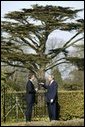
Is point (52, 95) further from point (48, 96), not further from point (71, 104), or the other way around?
point (71, 104)

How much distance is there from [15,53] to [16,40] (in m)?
1.63

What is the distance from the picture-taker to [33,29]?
31469 mm

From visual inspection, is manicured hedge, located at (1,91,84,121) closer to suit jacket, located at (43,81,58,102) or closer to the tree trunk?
suit jacket, located at (43,81,58,102)

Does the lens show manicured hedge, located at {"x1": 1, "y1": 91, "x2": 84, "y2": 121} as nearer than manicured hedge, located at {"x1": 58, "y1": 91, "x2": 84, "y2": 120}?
Yes

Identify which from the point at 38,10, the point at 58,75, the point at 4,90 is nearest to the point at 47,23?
the point at 38,10

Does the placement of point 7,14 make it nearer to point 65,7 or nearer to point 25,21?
point 25,21

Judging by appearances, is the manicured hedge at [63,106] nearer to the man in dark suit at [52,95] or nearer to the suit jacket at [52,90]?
the man in dark suit at [52,95]

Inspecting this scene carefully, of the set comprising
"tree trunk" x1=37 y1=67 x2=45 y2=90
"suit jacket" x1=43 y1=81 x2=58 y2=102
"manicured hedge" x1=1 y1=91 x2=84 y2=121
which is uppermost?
"tree trunk" x1=37 y1=67 x2=45 y2=90

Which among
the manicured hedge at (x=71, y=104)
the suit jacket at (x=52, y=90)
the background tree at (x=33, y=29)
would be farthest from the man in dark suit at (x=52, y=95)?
the background tree at (x=33, y=29)

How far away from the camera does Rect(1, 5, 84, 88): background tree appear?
30.8m

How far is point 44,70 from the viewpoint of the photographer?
31672 millimetres

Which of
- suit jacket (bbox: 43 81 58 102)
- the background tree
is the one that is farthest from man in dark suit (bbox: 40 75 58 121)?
the background tree

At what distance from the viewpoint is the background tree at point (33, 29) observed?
30.8 m

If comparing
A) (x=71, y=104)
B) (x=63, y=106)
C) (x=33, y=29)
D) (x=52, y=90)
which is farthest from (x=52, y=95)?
(x=33, y=29)
